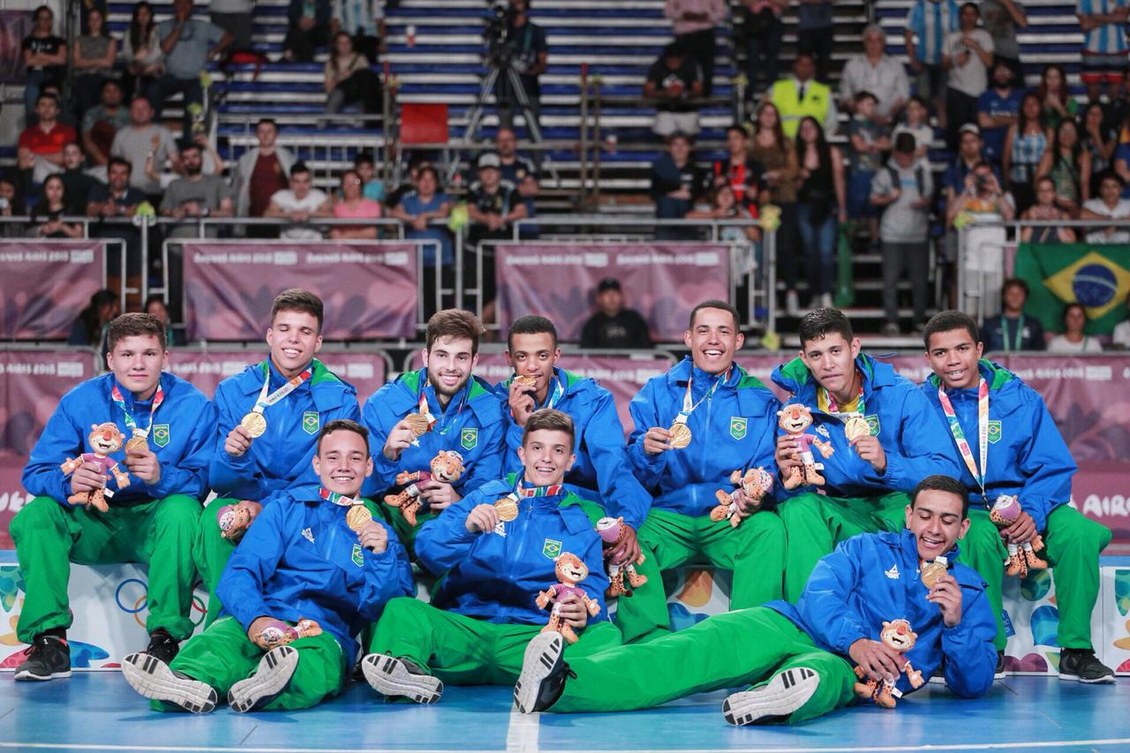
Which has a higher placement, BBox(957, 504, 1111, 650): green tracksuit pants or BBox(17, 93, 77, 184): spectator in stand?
BBox(17, 93, 77, 184): spectator in stand

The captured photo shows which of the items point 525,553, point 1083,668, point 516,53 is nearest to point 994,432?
point 1083,668

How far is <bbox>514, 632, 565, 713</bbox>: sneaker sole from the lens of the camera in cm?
682

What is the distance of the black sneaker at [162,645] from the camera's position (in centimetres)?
765

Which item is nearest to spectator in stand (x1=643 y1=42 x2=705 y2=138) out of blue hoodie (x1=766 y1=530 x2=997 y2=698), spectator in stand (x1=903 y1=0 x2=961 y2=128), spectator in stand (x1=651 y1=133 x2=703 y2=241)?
spectator in stand (x1=651 y1=133 x2=703 y2=241)

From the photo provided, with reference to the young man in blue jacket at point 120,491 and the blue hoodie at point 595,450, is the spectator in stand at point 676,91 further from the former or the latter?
the young man in blue jacket at point 120,491

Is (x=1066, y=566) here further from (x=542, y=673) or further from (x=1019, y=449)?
(x=542, y=673)

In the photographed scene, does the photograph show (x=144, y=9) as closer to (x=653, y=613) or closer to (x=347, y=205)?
(x=347, y=205)

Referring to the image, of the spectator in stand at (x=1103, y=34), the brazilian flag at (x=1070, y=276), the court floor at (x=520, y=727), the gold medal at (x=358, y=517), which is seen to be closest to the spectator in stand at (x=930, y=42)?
the spectator in stand at (x=1103, y=34)

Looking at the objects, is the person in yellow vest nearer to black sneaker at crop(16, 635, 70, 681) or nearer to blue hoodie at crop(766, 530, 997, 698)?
blue hoodie at crop(766, 530, 997, 698)

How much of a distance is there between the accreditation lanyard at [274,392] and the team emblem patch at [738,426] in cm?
231

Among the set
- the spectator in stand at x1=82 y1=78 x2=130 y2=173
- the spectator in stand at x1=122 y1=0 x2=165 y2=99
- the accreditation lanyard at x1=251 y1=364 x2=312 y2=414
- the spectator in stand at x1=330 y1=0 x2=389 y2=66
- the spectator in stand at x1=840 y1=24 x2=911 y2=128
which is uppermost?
the spectator in stand at x1=330 y1=0 x2=389 y2=66

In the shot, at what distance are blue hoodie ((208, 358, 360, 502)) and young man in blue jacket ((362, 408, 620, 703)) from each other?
105cm

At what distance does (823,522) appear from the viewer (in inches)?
319

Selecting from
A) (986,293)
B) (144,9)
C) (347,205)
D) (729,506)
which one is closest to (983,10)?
(986,293)
